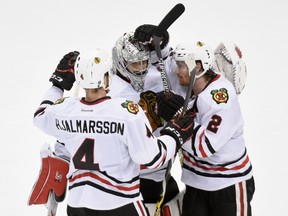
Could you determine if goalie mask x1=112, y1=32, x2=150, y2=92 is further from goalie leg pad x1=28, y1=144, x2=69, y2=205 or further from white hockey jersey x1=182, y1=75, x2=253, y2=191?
goalie leg pad x1=28, y1=144, x2=69, y2=205

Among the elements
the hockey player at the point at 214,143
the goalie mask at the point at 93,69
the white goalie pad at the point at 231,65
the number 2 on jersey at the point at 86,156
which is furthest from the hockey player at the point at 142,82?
the number 2 on jersey at the point at 86,156

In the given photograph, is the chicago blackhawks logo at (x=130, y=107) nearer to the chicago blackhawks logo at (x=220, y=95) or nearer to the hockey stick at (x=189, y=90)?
the hockey stick at (x=189, y=90)

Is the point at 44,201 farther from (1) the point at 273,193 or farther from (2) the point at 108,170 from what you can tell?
(1) the point at 273,193

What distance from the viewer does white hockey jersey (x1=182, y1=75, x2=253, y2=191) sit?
3061 mm

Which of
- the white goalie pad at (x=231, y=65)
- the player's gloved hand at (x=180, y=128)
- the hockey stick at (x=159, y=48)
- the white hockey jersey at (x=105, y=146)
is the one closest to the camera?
the white hockey jersey at (x=105, y=146)

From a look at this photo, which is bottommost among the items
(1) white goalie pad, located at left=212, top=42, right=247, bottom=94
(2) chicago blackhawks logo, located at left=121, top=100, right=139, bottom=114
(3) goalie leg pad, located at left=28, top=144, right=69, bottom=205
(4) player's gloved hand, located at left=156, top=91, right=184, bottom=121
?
(3) goalie leg pad, located at left=28, top=144, right=69, bottom=205

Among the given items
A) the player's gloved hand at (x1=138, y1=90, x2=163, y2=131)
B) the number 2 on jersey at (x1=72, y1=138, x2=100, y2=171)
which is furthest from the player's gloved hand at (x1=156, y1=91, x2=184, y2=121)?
the number 2 on jersey at (x1=72, y1=138, x2=100, y2=171)

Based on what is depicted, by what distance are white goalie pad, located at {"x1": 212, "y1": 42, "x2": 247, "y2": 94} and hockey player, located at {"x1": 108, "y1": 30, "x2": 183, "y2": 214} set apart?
0.30 metres

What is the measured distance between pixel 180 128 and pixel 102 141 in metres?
0.41

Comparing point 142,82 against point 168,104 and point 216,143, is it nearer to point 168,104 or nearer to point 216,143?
point 168,104

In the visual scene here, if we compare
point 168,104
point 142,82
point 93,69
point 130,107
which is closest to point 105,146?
point 130,107

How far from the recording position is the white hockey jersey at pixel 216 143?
3.06 meters

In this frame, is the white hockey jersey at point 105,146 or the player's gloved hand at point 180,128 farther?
the player's gloved hand at point 180,128

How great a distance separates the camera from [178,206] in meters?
3.50
